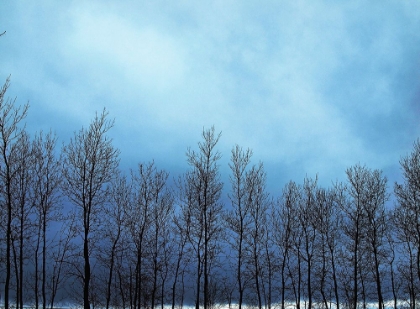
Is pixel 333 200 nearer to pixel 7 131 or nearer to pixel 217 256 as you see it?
pixel 217 256

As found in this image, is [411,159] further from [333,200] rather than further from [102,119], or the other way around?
[102,119]

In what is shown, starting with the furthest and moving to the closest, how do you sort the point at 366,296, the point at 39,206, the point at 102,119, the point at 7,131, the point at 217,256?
the point at 366,296
the point at 217,256
the point at 39,206
the point at 102,119
the point at 7,131

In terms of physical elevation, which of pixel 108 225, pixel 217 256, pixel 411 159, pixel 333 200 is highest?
pixel 411 159

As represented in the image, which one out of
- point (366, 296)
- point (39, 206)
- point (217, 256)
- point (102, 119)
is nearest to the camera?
point (102, 119)

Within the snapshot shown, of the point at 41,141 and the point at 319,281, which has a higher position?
the point at 41,141

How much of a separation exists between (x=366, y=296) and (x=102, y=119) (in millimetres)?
29095

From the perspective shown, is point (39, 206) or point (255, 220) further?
point (255, 220)

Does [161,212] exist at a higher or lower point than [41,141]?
lower

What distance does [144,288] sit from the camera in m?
34.6

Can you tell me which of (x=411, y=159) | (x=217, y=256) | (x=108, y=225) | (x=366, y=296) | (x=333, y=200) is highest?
(x=411, y=159)

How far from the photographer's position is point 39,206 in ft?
86.5

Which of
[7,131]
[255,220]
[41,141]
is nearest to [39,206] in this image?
[41,141]

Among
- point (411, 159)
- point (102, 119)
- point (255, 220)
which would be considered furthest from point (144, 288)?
point (411, 159)

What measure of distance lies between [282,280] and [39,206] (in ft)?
70.2
